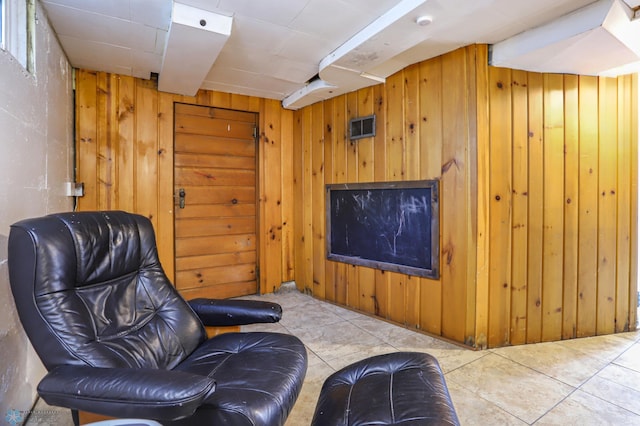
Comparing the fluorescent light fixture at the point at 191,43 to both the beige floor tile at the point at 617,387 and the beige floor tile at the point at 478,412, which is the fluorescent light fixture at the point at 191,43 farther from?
the beige floor tile at the point at 617,387

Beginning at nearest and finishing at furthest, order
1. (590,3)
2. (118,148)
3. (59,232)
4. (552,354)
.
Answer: (59,232), (590,3), (552,354), (118,148)

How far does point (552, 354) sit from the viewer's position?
223 cm

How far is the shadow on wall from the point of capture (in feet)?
4.38

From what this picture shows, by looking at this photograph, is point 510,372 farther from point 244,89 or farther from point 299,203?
point 244,89

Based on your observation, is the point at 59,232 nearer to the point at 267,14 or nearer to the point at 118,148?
the point at 267,14

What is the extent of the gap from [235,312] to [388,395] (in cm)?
78

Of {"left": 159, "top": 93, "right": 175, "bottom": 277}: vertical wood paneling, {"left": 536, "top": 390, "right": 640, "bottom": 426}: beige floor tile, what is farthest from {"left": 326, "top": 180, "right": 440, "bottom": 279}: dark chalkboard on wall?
{"left": 159, "top": 93, "right": 175, "bottom": 277}: vertical wood paneling

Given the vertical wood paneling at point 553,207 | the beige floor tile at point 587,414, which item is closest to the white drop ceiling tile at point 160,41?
the vertical wood paneling at point 553,207

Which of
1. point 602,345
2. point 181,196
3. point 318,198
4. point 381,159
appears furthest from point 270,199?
point 602,345

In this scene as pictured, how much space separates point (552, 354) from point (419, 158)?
165 cm

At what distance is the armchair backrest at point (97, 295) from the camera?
1.09m

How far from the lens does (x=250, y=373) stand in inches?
48.3

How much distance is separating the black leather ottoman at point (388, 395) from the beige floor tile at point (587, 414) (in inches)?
31.1

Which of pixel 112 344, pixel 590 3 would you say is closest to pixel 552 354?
pixel 590 3
